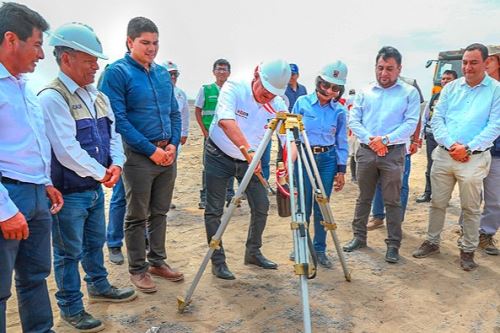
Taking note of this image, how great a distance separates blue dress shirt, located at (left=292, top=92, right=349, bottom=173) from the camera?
184 inches

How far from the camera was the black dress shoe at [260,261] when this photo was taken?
15.5 ft

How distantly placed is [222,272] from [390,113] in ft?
8.50

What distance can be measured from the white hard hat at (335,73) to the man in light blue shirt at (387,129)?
623mm

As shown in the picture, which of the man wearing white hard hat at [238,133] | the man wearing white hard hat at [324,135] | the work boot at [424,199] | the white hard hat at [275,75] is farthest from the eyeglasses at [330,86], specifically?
the work boot at [424,199]

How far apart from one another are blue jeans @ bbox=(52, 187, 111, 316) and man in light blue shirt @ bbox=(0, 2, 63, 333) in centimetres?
38

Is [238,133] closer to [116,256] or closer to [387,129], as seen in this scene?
[387,129]

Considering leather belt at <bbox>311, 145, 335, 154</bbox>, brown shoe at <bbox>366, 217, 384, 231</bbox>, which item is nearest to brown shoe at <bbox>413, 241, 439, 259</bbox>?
brown shoe at <bbox>366, 217, 384, 231</bbox>

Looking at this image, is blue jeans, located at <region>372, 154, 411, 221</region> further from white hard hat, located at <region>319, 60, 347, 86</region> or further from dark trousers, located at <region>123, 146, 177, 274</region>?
dark trousers, located at <region>123, 146, 177, 274</region>

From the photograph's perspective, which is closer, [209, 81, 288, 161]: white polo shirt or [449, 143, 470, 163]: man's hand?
[209, 81, 288, 161]: white polo shirt

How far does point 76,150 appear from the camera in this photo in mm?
3133

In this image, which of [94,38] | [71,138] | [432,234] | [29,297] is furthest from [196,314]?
[432,234]

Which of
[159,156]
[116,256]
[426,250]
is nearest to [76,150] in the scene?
[159,156]

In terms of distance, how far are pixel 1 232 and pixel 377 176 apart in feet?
13.1

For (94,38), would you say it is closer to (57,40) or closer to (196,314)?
(57,40)
